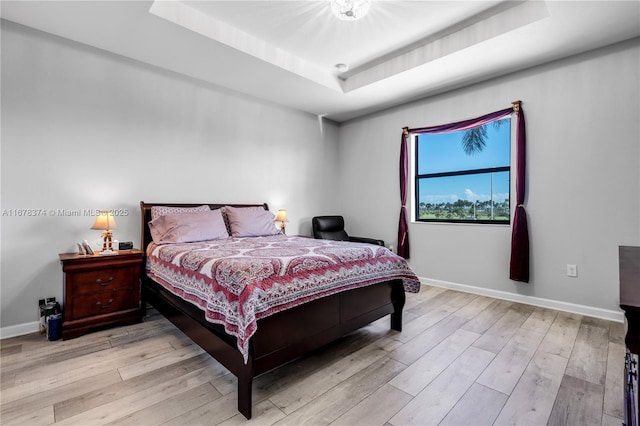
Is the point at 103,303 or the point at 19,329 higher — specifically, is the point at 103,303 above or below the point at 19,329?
above

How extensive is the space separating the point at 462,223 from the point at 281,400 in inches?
128

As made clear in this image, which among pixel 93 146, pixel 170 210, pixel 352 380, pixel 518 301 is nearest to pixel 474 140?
pixel 518 301

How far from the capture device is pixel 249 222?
11.8ft

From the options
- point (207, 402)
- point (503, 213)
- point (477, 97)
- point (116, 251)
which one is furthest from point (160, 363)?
point (477, 97)

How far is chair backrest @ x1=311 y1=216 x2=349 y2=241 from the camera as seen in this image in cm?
471

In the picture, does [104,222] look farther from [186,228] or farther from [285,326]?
[285,326]

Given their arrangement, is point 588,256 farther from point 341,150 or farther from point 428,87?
point 341,150

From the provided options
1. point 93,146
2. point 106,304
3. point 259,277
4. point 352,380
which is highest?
point 93,146

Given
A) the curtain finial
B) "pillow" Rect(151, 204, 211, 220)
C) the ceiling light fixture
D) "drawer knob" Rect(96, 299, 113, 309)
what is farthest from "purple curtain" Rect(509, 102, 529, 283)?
"drawer knob" Rect(96, 299, 113, 309)

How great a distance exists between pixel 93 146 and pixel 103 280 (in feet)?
4.42

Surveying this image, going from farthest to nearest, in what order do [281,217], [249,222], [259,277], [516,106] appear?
[281,217], [249,222], [516,106], [259,277]

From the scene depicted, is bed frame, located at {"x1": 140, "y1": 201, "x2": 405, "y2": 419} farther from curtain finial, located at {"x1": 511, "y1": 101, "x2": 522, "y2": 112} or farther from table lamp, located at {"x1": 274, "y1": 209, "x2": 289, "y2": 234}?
curtain finial, located at {"x1": 511, "y1": 101, "x2": 522, "y2": 112}

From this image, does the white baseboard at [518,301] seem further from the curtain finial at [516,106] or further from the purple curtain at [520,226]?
the curtain finial at [516,106]

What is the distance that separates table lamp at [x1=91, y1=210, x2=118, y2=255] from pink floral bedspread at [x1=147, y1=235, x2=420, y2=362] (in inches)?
22.1
